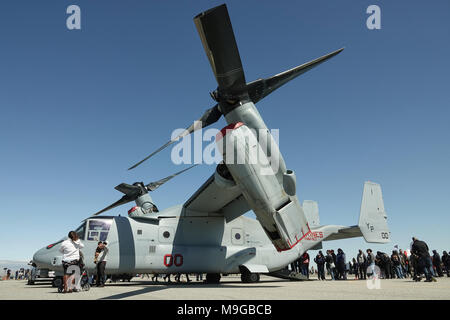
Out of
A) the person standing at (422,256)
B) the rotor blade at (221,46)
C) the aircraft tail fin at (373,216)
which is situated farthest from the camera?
the aircraft tail fin at (373,216)

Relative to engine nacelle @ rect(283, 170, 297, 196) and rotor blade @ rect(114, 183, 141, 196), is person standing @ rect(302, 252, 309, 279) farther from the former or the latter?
rotor blade @ rect(114, 183, 141, 196)

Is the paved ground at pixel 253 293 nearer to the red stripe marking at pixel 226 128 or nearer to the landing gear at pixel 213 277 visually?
the red stripe marking at pixel 226 128

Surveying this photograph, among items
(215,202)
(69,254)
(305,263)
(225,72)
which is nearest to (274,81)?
(225,72)

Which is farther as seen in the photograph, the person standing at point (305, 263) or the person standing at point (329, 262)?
the person standing at point (329, 262)

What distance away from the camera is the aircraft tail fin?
13.0 m

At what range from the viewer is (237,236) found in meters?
13.4

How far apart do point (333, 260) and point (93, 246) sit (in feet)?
44.6

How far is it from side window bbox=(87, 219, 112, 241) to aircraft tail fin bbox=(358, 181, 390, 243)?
10.5 m

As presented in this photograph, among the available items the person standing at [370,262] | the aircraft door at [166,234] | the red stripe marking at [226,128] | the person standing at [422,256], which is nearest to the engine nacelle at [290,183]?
the red stripe marking at [226,128]

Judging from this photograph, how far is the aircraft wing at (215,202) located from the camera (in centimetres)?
1147

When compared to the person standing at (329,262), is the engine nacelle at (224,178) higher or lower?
higher

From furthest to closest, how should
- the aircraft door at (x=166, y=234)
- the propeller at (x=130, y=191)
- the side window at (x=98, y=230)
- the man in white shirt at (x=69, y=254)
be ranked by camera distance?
the propeller at (x=130, y=191), the aircraft door at (x=166, y=234), the side window at (x=98, y=230), the man in white shirt at (x=69, y=254)

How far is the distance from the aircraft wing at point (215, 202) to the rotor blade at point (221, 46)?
167 inches
